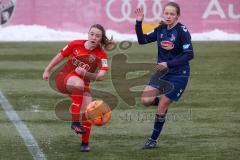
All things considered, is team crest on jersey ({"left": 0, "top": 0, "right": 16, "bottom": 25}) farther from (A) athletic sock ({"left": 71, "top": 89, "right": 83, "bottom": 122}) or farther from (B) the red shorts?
(A) athletic sock ({"left": 71, "top": 89, "right": 83, "bottom": 122})

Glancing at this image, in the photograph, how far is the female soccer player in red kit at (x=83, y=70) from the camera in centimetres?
904

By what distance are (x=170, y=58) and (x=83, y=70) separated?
1198 millimetres

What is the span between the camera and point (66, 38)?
25594 mm

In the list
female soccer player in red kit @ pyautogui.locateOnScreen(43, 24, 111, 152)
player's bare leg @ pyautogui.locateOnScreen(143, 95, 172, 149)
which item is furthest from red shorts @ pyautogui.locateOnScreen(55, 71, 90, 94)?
player's bare leg @ pyautogui.locateOnScreen(143, 95, 172, 149)

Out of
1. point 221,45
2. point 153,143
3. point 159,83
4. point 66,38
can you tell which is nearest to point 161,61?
point 159,83

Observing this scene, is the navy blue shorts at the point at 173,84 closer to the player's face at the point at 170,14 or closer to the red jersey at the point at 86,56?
the player's face at the point at 170,14

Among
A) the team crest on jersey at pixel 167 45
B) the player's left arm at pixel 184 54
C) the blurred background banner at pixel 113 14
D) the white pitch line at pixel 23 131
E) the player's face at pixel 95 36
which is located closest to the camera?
the white pitch line at pixel 23 131

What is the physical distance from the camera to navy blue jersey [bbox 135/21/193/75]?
30.1 feet

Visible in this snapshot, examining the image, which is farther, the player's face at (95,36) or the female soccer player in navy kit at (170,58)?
the female soccer player in navy kit at (170,58)

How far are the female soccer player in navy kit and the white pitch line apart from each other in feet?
4.73

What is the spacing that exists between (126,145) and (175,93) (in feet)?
3.17

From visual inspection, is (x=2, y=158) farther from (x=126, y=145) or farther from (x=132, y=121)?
(x=132, y=121)

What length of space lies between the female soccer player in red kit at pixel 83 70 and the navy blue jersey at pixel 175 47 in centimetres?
77

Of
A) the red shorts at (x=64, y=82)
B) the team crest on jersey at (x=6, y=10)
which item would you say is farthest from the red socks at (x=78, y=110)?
the team crest on jersey at (x=6, y=10)
